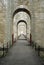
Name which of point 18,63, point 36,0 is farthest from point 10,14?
point 18,63

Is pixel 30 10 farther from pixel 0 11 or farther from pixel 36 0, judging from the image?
pixel 0 11

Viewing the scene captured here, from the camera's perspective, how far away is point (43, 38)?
2181 centimetres

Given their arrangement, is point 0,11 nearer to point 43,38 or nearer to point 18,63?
point 43,38

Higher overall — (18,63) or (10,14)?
(10,14)

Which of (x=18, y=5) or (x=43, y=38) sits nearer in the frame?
(x=43, y=38)

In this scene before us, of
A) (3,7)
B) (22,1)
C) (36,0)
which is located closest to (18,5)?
(22,1)

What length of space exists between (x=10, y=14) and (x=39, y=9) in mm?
3205

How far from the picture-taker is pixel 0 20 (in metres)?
19.9

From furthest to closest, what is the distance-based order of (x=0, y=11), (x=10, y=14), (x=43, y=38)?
1. (x=10, y=14)
2. (x=43, y=38)
3. (x=0, y=11)

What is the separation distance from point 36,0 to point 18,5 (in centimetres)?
220

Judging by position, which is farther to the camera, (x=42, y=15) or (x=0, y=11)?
(x=42, y=15)

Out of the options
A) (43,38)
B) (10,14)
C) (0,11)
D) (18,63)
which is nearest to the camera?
(18,63)

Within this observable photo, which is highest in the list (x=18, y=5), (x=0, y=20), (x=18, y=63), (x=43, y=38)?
(x=18, y=5)

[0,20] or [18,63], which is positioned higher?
[0,20]
